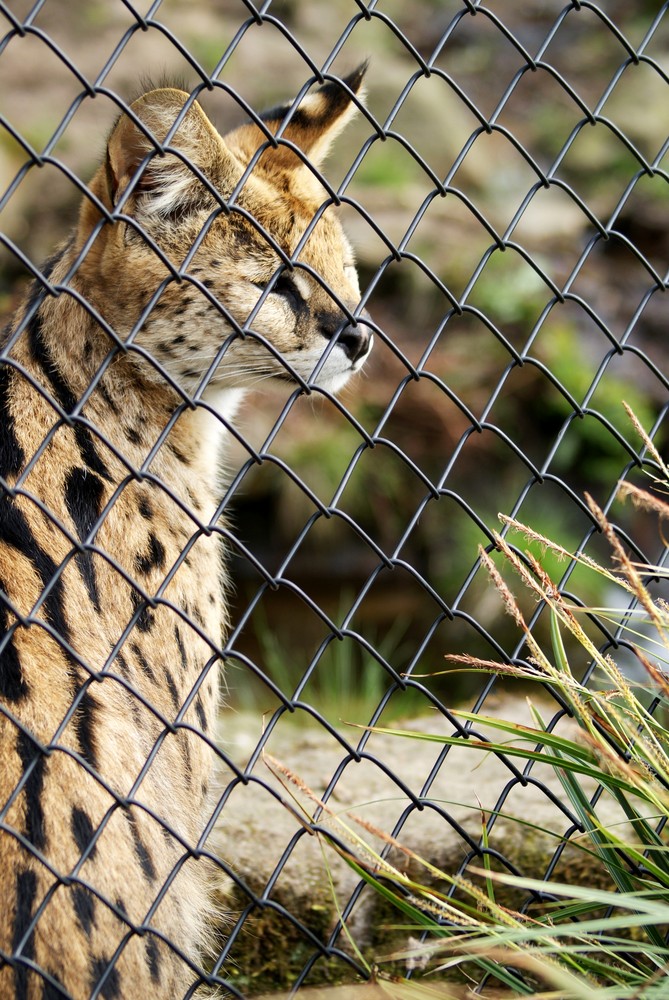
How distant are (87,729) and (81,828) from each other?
9.1 inches

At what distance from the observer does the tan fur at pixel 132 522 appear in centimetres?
220

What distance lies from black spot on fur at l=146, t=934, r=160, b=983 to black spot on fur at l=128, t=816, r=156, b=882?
135 mm

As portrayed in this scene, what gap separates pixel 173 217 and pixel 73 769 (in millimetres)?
1553

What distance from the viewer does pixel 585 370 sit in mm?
8430

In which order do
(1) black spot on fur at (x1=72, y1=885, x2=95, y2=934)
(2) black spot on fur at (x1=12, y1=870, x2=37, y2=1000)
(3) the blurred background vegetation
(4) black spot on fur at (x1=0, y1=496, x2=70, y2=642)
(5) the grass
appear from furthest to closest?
(3) the blurred background vegetation → (4) black spot on fur at (x1=0, y1=496, x2=70, y2=642) → (1) black spot on fur at (x1=72, y1=885, x2=95, y2=934) → (2) black spot on fur at (x1=12, y1=870, x2=37, y2=1000) → (5) the grass

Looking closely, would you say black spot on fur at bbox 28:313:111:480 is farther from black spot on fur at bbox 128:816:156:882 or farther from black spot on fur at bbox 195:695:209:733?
black spot on fur at bbox 128:816:156:882

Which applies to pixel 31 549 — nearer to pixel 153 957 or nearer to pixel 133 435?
pixel 133 435

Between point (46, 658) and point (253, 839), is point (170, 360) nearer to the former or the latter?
point (46, 658)

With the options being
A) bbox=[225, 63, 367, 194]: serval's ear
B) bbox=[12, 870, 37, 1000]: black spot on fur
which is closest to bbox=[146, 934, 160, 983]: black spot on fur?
bbox=[12, 870, 37, 1000]: black spot on fur

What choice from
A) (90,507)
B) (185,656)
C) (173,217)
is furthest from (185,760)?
(173,217)

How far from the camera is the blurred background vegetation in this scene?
7.88m

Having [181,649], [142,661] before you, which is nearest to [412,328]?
[181,649]

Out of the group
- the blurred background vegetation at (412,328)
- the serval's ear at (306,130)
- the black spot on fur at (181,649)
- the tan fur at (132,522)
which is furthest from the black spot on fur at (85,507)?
the blurred background vegetation at (412,328)

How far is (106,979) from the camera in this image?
87.8 inches
